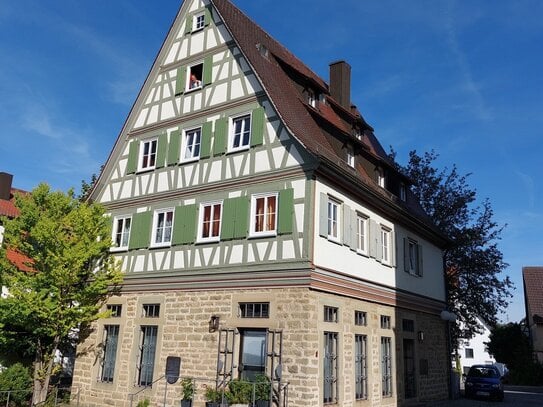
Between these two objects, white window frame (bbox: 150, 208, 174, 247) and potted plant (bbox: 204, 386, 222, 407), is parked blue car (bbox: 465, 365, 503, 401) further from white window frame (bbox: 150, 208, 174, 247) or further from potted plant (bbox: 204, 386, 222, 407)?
white window frame (bbox: 150, 208, 174, 247)

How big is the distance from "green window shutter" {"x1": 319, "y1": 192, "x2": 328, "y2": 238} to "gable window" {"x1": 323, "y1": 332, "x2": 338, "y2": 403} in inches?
106

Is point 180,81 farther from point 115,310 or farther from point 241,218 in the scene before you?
point 115,310

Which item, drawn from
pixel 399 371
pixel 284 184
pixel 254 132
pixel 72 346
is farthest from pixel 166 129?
pixel 399 371

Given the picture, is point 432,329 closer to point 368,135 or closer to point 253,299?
point 368,135

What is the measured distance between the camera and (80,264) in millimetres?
17297

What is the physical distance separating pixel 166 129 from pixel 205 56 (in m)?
2.81

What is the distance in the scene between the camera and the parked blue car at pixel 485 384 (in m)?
23.0

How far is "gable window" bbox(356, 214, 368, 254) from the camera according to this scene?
648 inches

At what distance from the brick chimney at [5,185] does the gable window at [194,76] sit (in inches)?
720

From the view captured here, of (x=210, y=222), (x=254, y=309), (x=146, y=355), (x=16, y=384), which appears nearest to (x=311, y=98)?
(x=210, y=222)

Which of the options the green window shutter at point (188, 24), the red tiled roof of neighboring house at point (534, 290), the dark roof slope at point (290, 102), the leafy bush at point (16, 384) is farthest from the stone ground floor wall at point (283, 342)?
the red tiled roof of neighboring house at point (534, 290)

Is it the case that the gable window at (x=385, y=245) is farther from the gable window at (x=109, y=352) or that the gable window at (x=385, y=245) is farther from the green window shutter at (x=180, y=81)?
the gable window at (x=109, y=352)

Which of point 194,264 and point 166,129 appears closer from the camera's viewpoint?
point 194,264

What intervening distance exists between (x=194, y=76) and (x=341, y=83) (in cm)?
684
